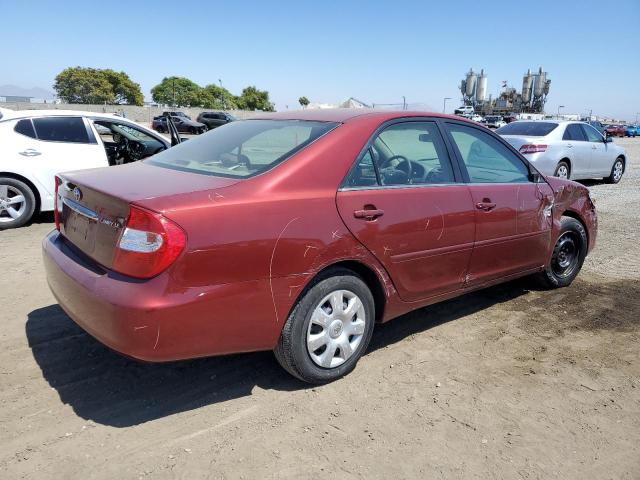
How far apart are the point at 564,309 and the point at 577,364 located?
109cm

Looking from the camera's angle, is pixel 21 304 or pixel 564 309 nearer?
pixel 21 304

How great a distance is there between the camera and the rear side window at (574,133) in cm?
1159

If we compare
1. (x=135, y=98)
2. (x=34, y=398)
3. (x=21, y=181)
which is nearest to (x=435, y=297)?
(x=34, y=398)

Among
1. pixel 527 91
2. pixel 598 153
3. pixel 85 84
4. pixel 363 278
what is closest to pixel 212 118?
pixel 598 153

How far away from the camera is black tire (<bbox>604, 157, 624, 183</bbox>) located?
44.2 ft

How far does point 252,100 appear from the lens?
335ft

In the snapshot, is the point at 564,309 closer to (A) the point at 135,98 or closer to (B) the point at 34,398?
(B) the point at 34,398

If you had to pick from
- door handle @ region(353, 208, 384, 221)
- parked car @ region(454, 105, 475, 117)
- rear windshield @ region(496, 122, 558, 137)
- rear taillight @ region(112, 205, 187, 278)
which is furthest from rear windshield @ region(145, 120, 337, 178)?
parked car @ region(454, 105, 475, 117)

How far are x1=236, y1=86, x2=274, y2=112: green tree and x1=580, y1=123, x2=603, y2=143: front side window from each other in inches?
3648

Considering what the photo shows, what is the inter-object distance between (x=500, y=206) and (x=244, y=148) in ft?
6.41

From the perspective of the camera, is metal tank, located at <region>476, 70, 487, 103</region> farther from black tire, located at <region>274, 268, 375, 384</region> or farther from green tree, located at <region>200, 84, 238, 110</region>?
black tire, located at <region>274, 268, 375, 384</region>

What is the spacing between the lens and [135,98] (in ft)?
317

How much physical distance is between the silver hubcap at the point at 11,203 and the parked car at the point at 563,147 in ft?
29.1

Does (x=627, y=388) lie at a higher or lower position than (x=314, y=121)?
lower
